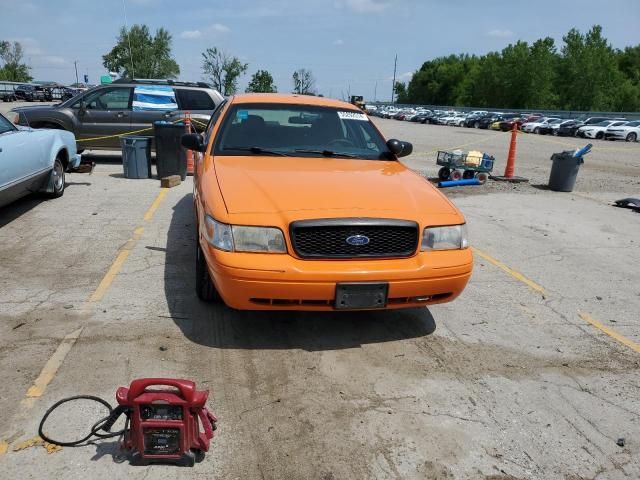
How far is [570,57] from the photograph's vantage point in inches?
3319

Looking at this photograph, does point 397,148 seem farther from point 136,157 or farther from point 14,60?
point 14,60

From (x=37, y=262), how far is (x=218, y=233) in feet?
9.45

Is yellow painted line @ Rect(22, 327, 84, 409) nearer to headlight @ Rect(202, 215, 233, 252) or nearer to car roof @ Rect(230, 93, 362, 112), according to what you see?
headlight @ Rect(202, 215, 233, 252)

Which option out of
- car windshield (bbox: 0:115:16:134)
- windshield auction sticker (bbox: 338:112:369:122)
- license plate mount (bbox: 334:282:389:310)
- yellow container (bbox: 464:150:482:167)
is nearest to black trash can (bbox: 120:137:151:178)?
car windshield (bbox: 0:115:16:134)

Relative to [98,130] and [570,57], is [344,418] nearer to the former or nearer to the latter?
[98,130]

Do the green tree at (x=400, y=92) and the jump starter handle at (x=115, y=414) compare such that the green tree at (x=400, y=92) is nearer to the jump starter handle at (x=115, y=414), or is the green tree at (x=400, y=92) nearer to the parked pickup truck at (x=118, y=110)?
the parked pickup truck at (x=118, y=110)

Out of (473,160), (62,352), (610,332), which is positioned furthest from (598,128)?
(62,352)

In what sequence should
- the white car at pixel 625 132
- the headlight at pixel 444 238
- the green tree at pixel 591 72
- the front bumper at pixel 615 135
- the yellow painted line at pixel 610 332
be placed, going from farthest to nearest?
1. the green tree at pixel 591 72
2. the front bumper at pixel 615 135
3. the white car at pixel 625 132
4. the yellow painted line at pixel 610 332
5. the headlight at pixel 444 238

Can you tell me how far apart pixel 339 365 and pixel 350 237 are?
894 millimetres

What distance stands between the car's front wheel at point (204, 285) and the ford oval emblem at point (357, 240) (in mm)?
1363

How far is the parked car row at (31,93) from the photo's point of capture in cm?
4995

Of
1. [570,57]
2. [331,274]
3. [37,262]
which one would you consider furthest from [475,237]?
[570,57]

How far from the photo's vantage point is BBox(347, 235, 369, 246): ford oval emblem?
3.34 m

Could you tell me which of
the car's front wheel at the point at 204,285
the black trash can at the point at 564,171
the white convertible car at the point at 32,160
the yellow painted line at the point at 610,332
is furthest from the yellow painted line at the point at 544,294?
the black trash can at the point at 564,171
